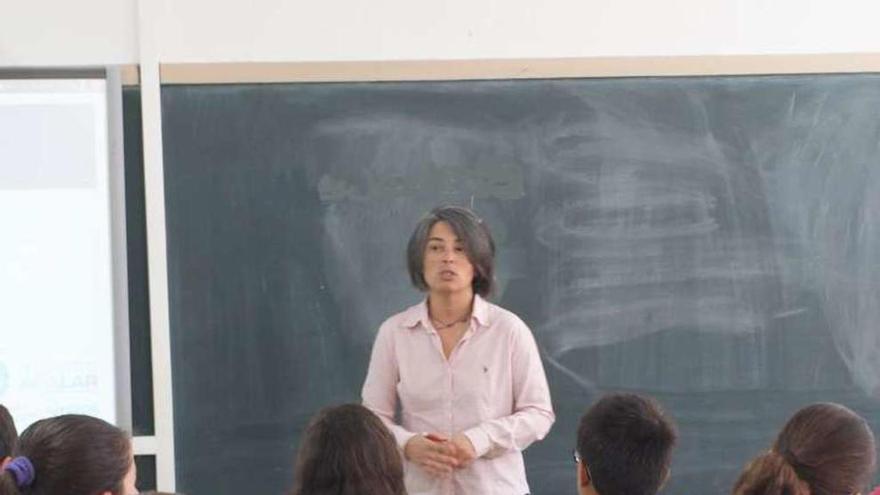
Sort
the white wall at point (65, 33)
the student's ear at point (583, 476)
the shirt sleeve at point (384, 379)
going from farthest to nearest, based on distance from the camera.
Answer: the white wall at point (65, 33), the shirt sleeve at point (384, 379), the student's ear at point (583, 476)

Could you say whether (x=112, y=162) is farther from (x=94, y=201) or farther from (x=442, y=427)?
(x=442, y=427)

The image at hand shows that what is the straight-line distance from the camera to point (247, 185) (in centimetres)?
443

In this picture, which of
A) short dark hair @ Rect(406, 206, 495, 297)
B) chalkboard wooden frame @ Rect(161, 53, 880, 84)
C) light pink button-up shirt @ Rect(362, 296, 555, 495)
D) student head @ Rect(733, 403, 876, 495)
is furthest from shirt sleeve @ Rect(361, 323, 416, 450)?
student head @ Rect(733, 403, 876, 495)

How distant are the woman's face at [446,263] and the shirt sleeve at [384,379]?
20 centimetres

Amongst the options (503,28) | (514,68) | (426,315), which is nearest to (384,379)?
(426,315)

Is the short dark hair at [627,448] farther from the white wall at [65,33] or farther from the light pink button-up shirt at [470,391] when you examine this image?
the white wall at [65,33]

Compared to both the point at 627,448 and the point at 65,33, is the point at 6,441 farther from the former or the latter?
the point at 65,33

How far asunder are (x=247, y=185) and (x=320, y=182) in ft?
0.78

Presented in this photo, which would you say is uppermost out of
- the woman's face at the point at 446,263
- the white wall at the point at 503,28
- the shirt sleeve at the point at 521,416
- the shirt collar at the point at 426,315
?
the white wall at the point at 503,28

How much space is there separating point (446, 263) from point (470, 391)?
36cm

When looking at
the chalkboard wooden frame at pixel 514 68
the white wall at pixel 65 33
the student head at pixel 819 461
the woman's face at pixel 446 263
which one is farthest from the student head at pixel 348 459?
the white wall at pixel 65 33

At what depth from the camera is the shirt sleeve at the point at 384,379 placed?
3.85m

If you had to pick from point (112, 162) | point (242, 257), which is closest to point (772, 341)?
point (242, 257)

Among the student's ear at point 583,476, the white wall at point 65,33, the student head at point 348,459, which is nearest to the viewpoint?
the student head at point 348,459
